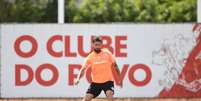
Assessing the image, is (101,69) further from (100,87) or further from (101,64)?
(100,87)

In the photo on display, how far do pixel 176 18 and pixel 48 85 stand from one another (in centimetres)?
2032

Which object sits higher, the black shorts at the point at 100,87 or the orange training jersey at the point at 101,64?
the orange training jersey at the point at 101,64

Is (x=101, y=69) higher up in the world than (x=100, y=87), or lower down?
higher up

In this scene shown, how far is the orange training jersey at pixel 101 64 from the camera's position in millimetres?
14295

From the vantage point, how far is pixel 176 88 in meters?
19.4

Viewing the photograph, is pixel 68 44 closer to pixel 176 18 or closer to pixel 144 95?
pixel 144 95

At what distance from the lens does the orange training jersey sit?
46.9 ft

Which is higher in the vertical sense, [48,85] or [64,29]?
[64,29]

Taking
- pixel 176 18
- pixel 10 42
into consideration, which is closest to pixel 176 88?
pixel 10 42

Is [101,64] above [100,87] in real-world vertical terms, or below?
above

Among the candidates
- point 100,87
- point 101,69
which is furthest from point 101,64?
point 100,87

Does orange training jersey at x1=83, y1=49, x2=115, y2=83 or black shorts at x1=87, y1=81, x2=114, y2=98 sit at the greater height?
orange training jersey at x1=83, y1=49, x2=115, y2=83

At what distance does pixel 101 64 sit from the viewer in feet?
47.0

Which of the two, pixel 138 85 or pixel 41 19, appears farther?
pixel 41 19
